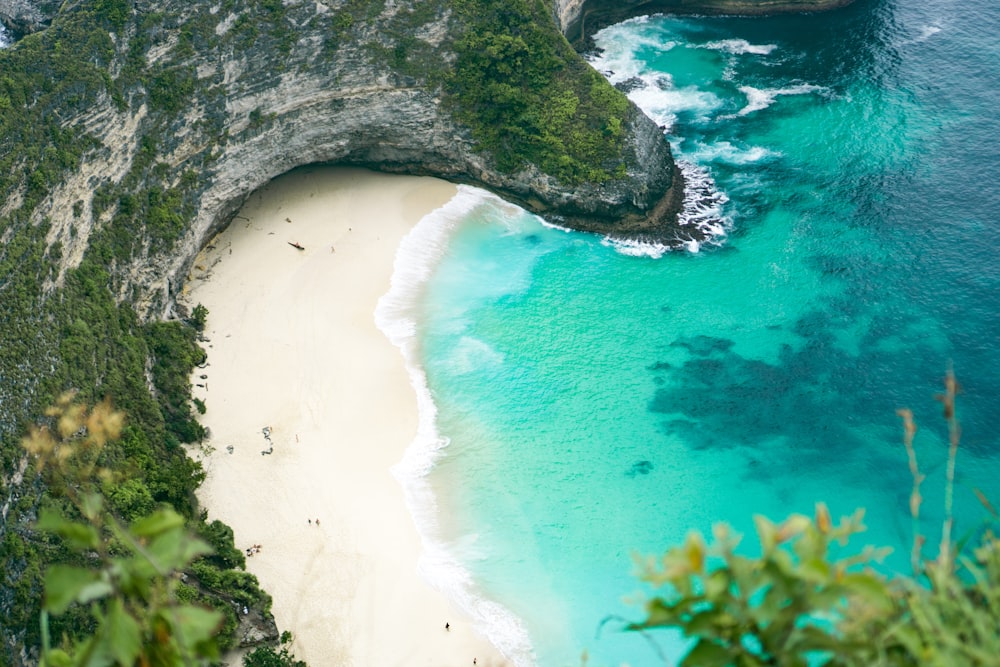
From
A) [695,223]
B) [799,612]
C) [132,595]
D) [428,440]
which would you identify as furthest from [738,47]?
[132,595]

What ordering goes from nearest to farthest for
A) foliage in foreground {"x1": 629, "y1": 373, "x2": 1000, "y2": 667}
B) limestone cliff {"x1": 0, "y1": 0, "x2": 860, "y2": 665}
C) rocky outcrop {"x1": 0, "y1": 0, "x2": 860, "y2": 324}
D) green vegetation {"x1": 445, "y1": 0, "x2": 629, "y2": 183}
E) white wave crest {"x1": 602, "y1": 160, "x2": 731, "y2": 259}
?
foliage in foreground {"x1": 629, "y1": 373, "x2": 1000, "y2": 667} → limestone cliff {"x1": 0, "y1": 0, "x2": 860, "y2": 665} → rocky outcrop {"x1": 0, "y1": 0, "x2": 860, "y2": 324} → white wave crest {"x1": 602, "y1": 160, "x2": 731, "y2": 259} → green vegetation {"x1": 445, "y1": 0, "x2": 629, "y2": 183}

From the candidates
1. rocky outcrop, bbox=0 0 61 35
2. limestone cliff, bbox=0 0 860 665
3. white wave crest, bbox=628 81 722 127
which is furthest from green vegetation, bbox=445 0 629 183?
rocky outcrop, bbox=0 0 61 35

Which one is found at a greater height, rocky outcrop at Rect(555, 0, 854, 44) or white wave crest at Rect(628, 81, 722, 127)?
rocky outcrop at Rect(555, 0, 854, 44)

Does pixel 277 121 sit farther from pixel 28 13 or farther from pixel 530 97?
pixel 28 13

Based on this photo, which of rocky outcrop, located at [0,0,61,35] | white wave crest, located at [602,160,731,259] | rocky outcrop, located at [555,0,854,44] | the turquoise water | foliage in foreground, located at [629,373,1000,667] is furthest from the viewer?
rocky outcrop, located at [555,0,854,44]

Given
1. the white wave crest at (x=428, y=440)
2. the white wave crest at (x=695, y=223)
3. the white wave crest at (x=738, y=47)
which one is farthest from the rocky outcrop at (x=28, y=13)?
the white wave crest at (x=738, y=47)

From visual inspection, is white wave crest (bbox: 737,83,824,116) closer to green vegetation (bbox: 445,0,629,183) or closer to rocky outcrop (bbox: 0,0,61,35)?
green vegetation (bbox: 445,0,629,183)

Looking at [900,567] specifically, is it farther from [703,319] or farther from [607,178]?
[607,178]

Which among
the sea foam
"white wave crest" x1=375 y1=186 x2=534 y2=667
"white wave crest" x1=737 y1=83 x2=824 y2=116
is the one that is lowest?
"white wave crest" x1=375 y1=186 x2=534 y2=667
